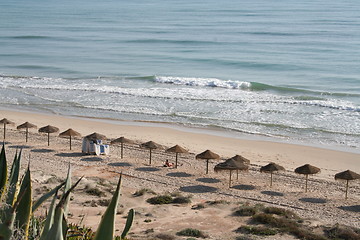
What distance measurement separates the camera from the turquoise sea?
3341 centimetres

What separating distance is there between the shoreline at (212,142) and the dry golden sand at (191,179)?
0.04 m

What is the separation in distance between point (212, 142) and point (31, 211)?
2204 cm

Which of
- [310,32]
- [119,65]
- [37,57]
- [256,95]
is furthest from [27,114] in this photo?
[310,32]

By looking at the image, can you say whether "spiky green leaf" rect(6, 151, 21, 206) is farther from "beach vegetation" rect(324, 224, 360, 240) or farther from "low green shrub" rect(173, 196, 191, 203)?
"low green shrub" rect(173, 196, 191, 203)

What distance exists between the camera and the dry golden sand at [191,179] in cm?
1550

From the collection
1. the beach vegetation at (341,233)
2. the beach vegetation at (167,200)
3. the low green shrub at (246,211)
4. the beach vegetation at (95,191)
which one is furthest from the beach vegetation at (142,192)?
the beach vegetation at (341,233)

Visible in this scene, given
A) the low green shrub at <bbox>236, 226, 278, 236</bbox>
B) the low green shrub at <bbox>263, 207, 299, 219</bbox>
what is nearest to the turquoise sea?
the low green shrub at <bbox>263, 207, 299, 219</bbox>

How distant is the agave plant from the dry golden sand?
19.6ft

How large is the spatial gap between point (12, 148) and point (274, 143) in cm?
1176

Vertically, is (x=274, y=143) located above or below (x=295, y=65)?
below

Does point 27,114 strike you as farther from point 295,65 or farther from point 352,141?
point 295,65

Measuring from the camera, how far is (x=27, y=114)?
33188mm

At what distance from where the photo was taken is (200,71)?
163 ft

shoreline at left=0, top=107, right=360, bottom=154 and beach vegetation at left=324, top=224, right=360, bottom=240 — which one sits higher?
shoreline at left=0, top=107, right=360, bottom=154
